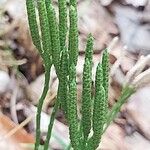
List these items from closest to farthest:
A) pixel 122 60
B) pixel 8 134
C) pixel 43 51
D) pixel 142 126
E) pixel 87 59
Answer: pixel 87 59, pixel 43 51, pixel 8 134, pixel 142 126, pixel 122 60

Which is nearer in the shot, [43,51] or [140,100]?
[43,51]

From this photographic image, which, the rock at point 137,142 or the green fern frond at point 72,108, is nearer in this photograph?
the green fern frond at point 72,108

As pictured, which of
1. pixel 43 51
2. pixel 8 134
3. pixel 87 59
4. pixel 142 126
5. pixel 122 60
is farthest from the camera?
pixel 122 60

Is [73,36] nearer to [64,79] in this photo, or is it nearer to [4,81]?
[64,79]

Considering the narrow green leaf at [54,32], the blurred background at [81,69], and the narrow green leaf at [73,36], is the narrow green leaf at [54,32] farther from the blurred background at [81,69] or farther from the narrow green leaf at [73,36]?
the blurred background at [81,69]

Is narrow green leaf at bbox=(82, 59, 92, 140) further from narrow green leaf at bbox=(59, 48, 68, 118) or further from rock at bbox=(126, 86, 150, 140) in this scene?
rock at bbox=(126, 86, 150, 140)

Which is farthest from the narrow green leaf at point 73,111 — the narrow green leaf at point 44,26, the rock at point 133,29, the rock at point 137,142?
the rock at point 133,29

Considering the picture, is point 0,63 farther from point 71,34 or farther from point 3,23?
point 71,34

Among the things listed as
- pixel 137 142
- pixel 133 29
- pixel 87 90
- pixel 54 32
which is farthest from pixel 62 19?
pixel 133 29

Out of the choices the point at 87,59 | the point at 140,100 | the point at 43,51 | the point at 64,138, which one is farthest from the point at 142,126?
the point at 87,59
